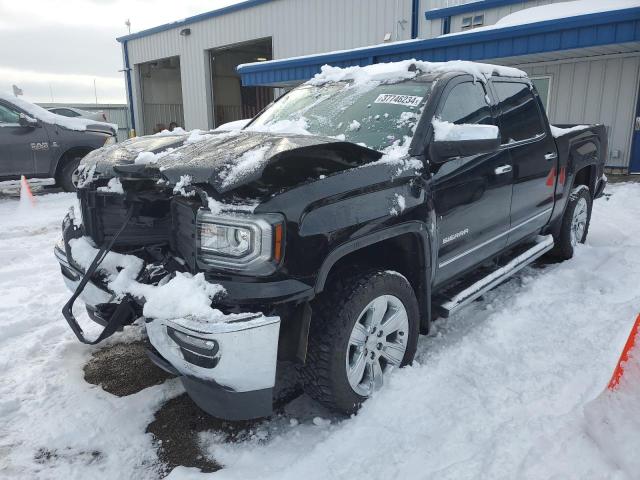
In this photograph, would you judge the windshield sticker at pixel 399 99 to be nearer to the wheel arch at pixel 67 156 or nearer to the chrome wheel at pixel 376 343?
the chrome wheel at pixel 376 343

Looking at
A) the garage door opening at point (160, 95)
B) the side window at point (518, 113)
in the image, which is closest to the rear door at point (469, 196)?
the side window at point (518, 113)

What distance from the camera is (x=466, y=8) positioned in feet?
39.7

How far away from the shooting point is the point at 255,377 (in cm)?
215

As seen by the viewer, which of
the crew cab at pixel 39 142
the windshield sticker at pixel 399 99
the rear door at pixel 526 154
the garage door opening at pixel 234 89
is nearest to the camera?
the windshield sticker at pixel 399 99

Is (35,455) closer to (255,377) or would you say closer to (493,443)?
(255,377)

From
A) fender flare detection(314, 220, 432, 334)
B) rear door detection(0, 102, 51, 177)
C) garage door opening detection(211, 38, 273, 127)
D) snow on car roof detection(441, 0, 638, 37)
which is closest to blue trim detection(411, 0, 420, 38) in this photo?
snow on car roof detection(441, 0, 638, 37)

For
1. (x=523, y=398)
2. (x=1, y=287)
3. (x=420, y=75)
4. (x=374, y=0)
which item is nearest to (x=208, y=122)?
(x=374, y=0)

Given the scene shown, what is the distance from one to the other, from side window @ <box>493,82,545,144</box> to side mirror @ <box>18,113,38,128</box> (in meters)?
8.36

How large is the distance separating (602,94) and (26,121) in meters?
11.3

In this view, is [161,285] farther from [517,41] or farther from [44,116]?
[517,41]

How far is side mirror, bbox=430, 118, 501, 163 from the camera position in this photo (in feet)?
9.16

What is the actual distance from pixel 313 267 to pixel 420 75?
1.85 metres

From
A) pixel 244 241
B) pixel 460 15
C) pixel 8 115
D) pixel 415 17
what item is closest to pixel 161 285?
pixel 244 241

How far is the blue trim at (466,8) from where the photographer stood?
11.5 meters
